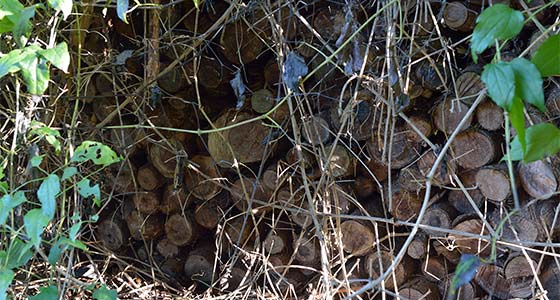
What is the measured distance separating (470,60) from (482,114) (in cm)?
17

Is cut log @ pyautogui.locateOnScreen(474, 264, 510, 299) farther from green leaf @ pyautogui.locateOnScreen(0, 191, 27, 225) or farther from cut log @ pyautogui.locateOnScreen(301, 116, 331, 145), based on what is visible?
green leaf @ pyautogui.locateOnScreen(0, 191, 27, 225)

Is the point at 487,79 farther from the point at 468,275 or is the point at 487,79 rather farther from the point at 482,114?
the point at 482,114

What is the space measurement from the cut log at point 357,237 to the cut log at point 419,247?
12 centimetres

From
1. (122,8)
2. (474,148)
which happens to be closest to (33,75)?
(122,8)

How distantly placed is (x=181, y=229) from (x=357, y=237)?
2.21 ft

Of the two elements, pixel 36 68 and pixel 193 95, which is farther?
pixel 193 95

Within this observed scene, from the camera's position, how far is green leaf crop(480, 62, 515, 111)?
3.21 feet

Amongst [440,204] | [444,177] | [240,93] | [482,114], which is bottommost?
[440,204]

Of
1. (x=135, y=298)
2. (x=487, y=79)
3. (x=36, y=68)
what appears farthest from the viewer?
(x=135, y=298)

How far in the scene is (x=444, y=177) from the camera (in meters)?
1.96

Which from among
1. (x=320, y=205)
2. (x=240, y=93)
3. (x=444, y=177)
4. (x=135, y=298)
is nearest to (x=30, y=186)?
(x=135, y=298)

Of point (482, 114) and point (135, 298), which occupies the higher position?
point (482, 114)

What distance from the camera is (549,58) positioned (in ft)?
3.46

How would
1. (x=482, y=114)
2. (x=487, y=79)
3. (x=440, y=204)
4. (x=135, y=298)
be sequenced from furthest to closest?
(x=135, y=298) < (x=440, y=204) < (x=482, y=114) < (x=487, y=79)
